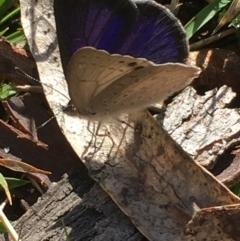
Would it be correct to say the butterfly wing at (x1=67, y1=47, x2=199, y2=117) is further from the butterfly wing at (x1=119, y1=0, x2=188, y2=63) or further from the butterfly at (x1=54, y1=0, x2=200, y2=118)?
the butterfly wing at (x1=119, y1=0, x2=188, y2=63)

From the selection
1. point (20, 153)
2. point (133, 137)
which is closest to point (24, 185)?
point (20, 153)

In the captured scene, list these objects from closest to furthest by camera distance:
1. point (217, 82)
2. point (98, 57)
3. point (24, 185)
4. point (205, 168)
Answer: point (98, 57)
point (205, 168)
point (24, 185)
point (217, 82)

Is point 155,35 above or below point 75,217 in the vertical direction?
above

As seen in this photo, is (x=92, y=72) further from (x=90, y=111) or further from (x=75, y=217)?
(x=75, y=217)

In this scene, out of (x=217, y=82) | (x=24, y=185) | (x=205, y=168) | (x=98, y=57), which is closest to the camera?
(x=98, y=57)

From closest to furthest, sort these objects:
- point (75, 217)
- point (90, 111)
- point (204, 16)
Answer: point (75, 217) < point (90, 111) < point (204, 16)

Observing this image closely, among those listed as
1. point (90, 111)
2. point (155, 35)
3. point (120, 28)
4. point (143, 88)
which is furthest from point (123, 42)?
point (90, 111)

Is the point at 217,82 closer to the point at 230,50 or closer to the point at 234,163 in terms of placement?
the point at 230,50
